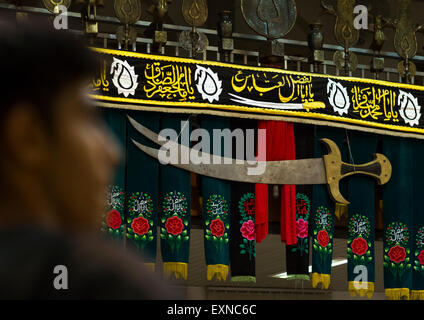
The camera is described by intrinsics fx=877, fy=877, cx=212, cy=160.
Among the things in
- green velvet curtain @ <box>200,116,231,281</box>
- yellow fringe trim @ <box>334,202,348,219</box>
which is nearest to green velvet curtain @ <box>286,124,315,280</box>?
yellow fringe trim @ <box>334,202,348,219</box>

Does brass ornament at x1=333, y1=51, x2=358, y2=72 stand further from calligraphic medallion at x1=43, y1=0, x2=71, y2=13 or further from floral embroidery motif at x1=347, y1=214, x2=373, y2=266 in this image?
calligraphic medallion at x1=43, y1=0, x2=71, y2=13

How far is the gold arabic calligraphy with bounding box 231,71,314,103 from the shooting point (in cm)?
635

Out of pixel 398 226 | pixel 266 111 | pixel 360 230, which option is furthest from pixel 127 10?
pixel 398 226

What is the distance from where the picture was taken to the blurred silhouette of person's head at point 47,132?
711mm

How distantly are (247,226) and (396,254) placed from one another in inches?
49.4

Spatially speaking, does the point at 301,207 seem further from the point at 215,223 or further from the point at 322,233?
the point at 215,223

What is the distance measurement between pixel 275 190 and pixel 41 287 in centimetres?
590

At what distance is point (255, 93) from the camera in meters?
6.36

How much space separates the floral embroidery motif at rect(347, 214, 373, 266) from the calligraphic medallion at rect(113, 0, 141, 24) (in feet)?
7.28

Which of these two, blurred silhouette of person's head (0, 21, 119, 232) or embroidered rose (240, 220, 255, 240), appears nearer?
blurred silhouette of person's head (0, 21, 119, 232)

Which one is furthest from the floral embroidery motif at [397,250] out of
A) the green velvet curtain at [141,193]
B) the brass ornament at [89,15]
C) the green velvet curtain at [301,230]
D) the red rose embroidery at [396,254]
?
the brass ornament at [89,15]

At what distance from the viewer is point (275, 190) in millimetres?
6543

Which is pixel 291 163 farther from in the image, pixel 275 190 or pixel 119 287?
pixel 119 287

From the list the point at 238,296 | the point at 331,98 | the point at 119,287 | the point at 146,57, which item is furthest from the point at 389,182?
the point at 119,287
